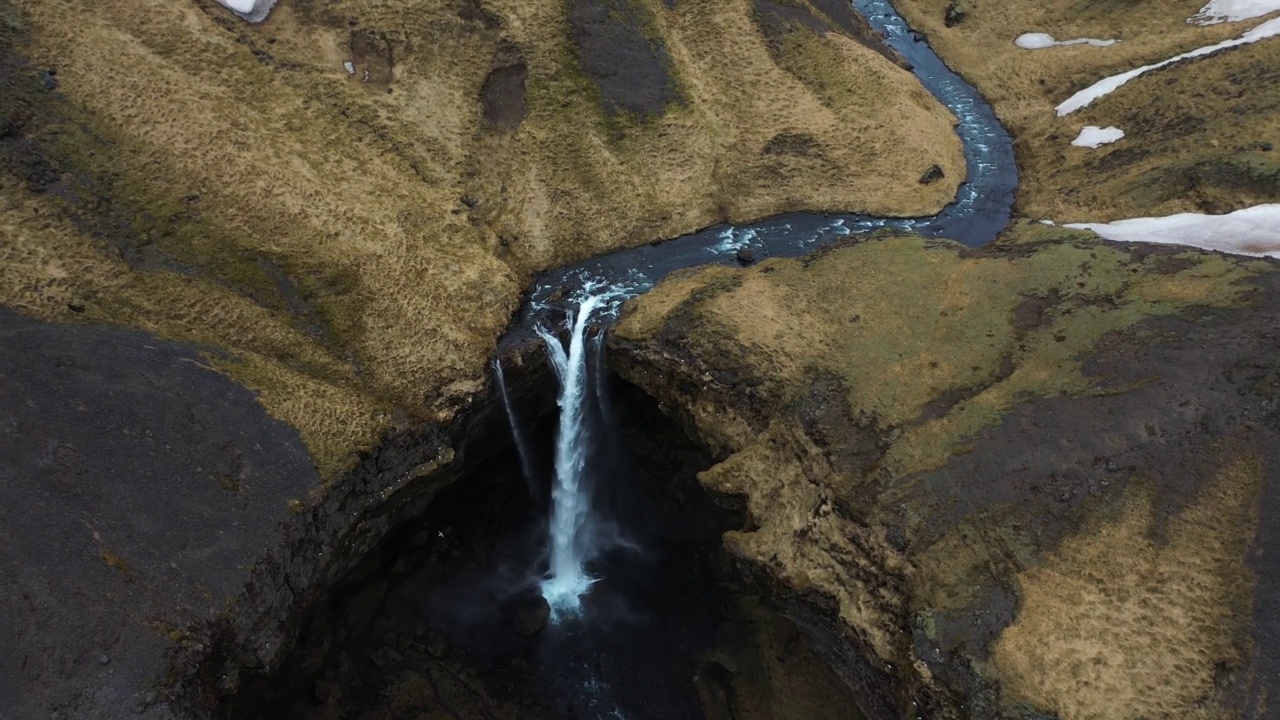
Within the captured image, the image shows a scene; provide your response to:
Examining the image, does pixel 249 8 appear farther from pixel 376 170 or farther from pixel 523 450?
pixel 523 450

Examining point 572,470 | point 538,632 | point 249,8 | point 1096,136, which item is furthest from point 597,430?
point 1096,136

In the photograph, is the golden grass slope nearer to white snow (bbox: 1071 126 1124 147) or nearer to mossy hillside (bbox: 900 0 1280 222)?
mossy hillside (bbox: 900 0 1280 222)

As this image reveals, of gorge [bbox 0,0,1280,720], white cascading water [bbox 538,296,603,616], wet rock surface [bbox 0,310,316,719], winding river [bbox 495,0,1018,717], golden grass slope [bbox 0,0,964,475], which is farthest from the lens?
white cascading water [bbox 538,296,603,616]

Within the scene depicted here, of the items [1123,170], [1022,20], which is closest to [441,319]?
[1123,170]

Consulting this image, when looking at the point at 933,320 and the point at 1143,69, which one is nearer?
the point at 933,320

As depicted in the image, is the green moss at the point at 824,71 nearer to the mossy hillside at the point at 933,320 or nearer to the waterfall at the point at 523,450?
the mossy hillside at the point at 933,320

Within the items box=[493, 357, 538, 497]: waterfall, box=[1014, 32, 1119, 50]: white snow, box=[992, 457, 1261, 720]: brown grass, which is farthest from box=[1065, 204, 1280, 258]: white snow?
box=[493, 357, 538, 497]: waterfall

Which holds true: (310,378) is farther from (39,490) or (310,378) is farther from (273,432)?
(39,490)
